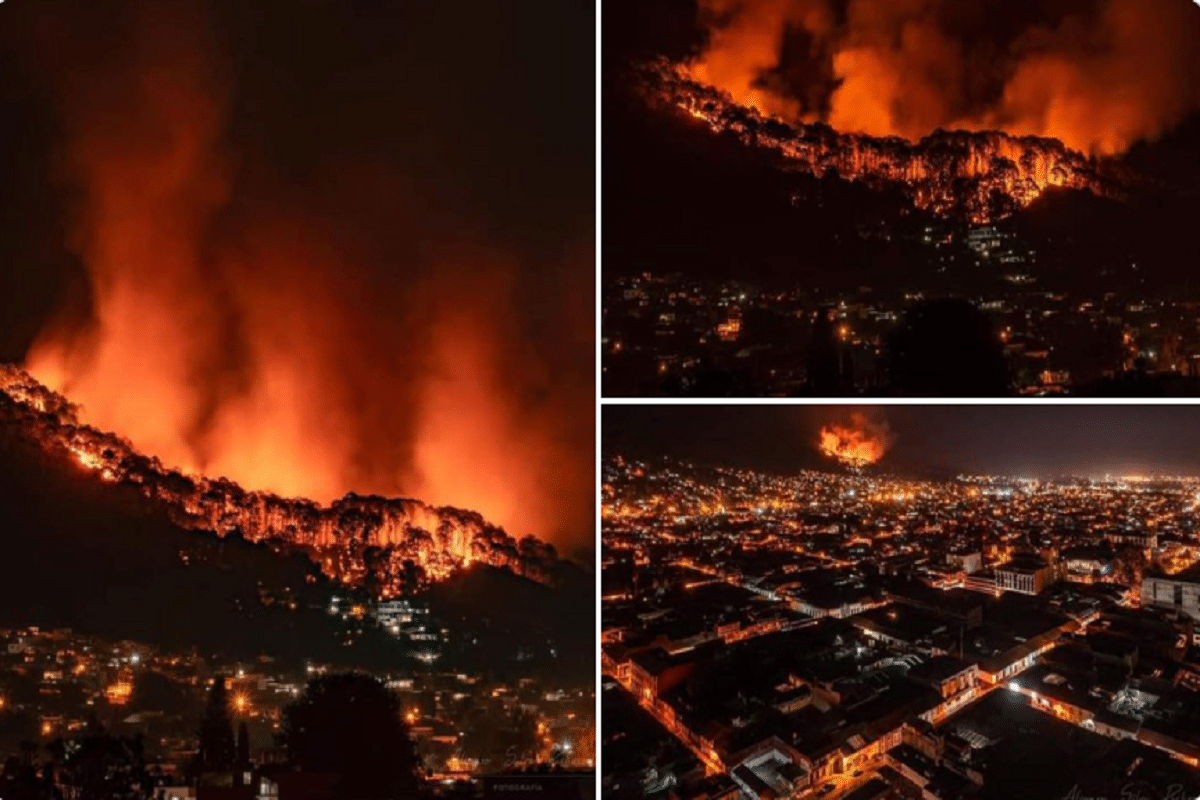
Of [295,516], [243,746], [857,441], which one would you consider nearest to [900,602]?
[857,441]

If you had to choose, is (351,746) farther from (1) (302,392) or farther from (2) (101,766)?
(1) (302,392)

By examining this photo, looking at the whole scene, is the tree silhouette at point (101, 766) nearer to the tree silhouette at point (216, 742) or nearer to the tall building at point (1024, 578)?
the tree silhouette at point (216, 742)

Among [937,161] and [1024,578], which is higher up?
[937,161]

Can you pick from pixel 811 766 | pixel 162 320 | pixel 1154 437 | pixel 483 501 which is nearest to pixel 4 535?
pixel 162 320

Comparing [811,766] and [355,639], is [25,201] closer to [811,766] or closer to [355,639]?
[355,639]

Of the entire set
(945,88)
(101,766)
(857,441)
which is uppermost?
(945,88)

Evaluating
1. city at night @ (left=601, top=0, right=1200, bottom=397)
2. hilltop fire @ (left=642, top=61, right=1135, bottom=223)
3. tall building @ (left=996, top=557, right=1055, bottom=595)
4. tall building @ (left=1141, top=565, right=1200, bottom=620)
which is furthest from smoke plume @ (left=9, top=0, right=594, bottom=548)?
tall building @ (left=1141, top=565, right=1200, bottom=620)
